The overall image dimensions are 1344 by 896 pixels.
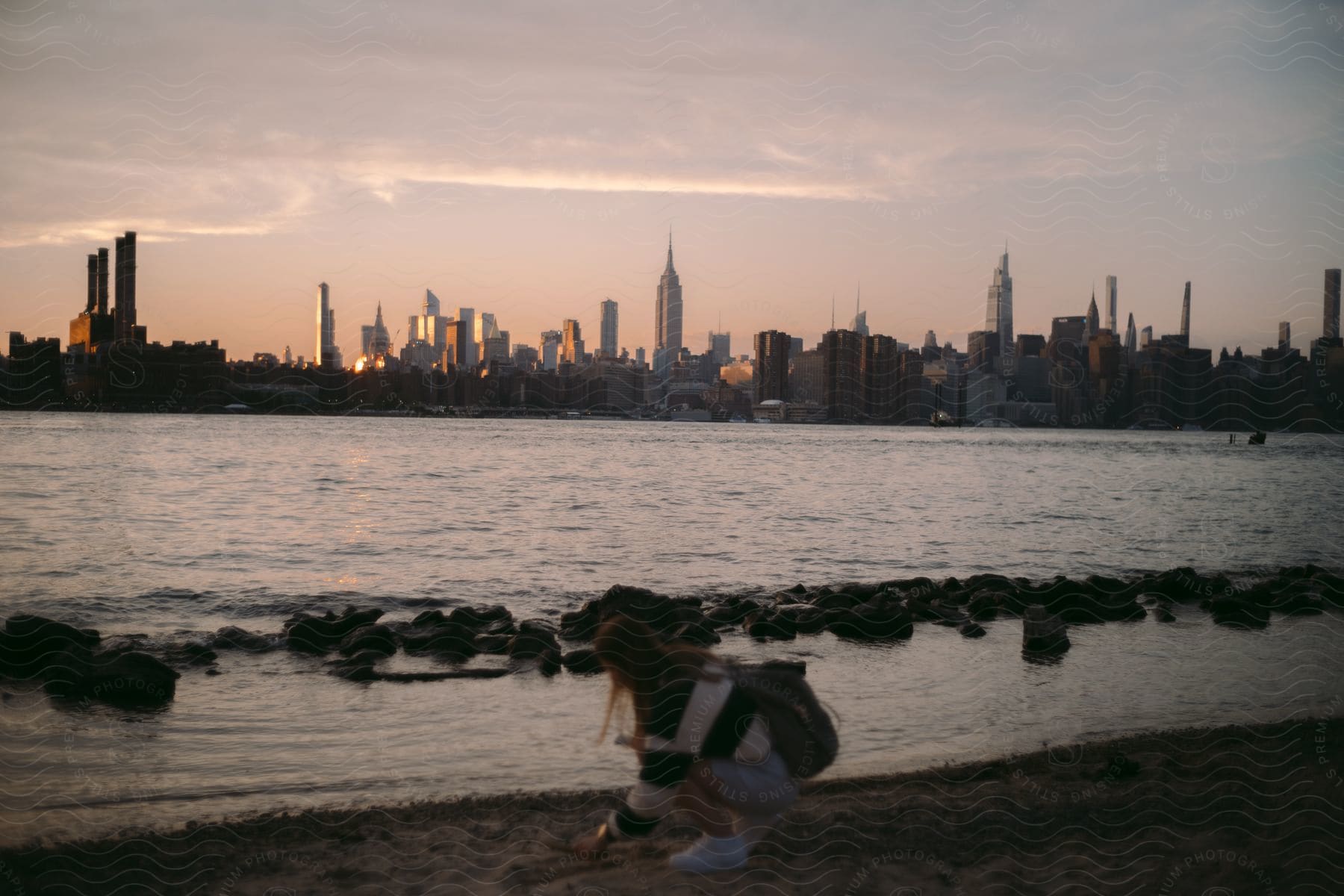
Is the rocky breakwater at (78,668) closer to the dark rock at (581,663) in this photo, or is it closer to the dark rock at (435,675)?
the dark rock at (435,675)

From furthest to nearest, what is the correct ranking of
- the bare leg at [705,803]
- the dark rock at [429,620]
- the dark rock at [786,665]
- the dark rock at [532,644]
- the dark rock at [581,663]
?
the dark rock at [429,620] → the dark rock at [532,644] → the dark rock at [581,663] → the dark rock at [786,665] → the bare leg at [705,803]

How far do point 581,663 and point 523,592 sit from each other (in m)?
6.34

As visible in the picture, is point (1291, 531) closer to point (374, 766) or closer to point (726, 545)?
point (726, 545)

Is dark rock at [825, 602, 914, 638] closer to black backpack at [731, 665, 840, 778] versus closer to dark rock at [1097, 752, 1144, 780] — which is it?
dark rock at [1097, 752, 1144, 780]

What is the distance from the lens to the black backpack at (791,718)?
5562 mm

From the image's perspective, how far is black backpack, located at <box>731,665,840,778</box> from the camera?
5562 millimetres

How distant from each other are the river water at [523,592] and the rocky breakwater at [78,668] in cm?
30

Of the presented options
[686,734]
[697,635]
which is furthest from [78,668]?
[686,734]

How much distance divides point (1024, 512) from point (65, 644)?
110ft

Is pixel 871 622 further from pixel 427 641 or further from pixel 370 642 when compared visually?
pixel 370 642

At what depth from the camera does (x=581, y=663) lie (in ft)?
40.2

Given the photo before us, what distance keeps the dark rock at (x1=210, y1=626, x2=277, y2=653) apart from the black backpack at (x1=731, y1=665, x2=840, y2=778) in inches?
388

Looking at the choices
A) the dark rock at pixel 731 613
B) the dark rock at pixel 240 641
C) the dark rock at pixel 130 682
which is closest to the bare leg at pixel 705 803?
the dark rock at pixel 130 682

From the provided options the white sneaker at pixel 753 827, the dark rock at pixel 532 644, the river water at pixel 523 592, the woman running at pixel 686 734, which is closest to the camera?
the woman running at pixel 686 734
